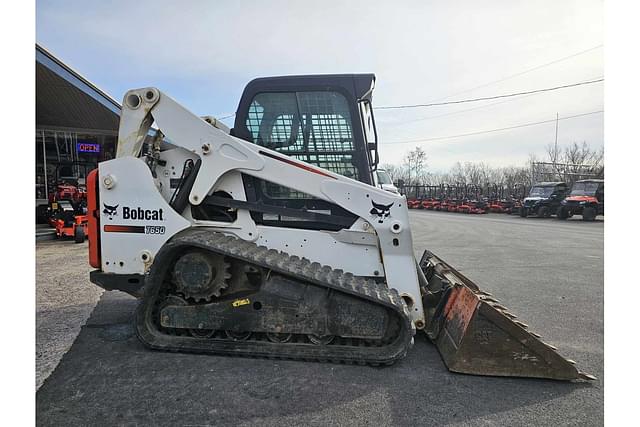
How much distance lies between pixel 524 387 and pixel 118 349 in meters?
3.31

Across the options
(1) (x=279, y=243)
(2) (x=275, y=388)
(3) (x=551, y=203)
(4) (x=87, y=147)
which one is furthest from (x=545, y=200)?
(2) (x=275, y=388)

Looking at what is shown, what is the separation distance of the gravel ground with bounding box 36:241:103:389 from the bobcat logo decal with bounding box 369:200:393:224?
2.92m

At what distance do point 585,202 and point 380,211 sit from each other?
21.5 metres

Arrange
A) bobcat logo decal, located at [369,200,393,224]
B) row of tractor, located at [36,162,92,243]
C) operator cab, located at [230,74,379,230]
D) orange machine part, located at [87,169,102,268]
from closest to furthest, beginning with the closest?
1. bobcat logo decal, located at [369,200,393,224]
2. orange machine part, located at [87,169,102,268]
3. operator cab, located at [230,74,379,230]
4. row of tractor, located at [36,162,92,243]

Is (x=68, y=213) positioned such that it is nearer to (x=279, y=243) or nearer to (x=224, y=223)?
(x=224, y=223)

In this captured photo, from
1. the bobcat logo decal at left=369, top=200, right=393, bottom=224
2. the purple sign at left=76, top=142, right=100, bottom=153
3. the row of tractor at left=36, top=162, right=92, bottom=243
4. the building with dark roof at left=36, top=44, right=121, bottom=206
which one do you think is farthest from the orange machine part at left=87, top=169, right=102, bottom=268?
the purple sign at left=76, top=142, right=100, bottom=153

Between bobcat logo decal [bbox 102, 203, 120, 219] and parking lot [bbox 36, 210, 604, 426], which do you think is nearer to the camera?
parking lot [bbox 36, 210, 604, 426]

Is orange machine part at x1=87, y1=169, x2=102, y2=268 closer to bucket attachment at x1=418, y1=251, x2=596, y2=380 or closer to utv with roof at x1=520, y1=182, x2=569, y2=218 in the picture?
bucket attachment at x1=418, y1=251, x2=596, y2=380

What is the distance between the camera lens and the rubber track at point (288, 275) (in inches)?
130

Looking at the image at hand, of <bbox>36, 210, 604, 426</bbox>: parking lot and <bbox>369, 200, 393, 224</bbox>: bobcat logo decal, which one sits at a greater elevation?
<bbox>369, 200, 393, 224</bbox>: bobcat logo decal

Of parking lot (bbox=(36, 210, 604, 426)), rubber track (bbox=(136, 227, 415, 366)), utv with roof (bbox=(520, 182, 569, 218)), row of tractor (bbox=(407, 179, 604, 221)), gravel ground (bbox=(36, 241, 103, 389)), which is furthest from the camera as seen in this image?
utv with roof (bbox=(520, 182, 569, 218))

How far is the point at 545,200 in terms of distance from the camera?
2298cm

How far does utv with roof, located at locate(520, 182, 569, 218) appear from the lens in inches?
910

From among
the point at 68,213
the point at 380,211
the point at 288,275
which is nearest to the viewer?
the point at 288,275
